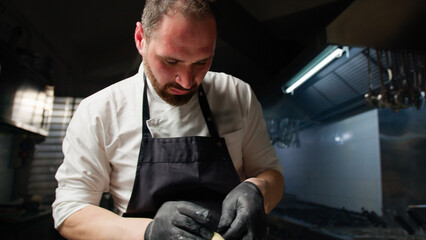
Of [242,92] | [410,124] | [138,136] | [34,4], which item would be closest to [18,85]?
[34,4]

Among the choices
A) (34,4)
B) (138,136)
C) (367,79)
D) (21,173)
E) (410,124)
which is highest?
(34,4)

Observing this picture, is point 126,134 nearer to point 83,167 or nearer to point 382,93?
point 83,167

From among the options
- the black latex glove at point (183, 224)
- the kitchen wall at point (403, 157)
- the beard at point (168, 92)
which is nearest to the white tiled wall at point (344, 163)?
the kitchen wall at point (403, 157)

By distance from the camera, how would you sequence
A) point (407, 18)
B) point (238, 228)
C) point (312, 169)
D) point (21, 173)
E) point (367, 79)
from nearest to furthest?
point (238, 228) < point (21, 173) < point (407, 18) < point (312, 169) < point (367, 79)

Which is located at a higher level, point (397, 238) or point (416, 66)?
point (416, 66)

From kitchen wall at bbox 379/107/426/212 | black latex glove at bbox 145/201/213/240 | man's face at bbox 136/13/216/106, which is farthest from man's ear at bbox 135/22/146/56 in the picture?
kitchen wall at bbox 379/107/426/212

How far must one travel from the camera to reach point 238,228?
31.9 inches

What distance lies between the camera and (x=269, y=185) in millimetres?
1039

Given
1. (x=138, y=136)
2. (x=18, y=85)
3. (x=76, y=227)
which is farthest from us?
(x=18, y=85)

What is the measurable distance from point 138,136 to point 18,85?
94cm

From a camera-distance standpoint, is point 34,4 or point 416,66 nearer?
point 34,4

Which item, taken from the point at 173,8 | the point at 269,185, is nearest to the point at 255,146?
the point at 269,185

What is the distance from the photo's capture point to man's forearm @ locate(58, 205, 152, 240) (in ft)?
2.88

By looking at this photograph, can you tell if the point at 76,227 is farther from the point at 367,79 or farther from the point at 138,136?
the point at 367,79
